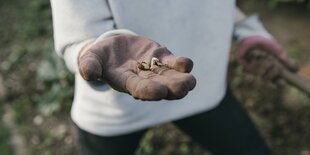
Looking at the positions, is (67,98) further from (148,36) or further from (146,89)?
(146,89)

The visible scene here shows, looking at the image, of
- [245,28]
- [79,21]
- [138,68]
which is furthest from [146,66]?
[245,28]

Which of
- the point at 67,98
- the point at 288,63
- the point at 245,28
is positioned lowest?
the point at 67,98

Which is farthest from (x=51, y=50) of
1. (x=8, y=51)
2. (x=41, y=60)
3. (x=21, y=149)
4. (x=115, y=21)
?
(x=115, y=21)

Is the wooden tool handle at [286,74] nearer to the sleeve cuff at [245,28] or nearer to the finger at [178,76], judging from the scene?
the sleeve cuff at [245,28]

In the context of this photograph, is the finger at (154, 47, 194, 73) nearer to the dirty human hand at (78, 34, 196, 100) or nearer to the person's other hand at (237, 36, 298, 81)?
the dirty human hand at (78, 34, 196, 100)

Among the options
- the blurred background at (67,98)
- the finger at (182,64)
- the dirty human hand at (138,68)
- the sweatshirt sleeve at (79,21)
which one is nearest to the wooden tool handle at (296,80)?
the blurred background at (67,98)

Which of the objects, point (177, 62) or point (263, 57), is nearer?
point (177, 62)
